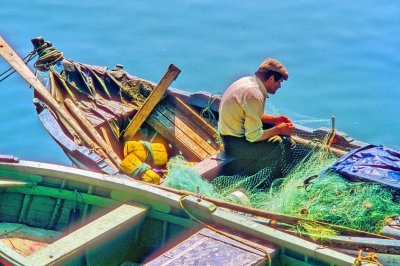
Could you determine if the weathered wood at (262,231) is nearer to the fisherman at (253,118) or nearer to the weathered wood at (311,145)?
the fisherman at (253,118)

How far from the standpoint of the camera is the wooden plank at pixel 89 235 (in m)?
5.85

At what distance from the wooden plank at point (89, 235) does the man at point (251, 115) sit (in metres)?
1.73

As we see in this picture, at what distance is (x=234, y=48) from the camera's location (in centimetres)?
1482

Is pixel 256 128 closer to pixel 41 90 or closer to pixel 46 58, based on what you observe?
pixel 41 90

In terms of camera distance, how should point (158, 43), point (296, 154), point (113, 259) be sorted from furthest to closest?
1. point (158, 43)
2. point (296, 154)
3. point (113, 259)

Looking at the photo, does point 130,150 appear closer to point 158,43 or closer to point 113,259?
point 113,259

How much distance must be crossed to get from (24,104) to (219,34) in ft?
15.9

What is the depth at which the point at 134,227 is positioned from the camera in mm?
6758

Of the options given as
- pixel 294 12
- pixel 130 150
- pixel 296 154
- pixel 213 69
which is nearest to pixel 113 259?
pixel 130 150

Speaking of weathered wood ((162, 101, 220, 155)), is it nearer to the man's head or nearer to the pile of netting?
the pile of netting

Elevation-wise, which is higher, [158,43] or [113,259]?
[158,43]

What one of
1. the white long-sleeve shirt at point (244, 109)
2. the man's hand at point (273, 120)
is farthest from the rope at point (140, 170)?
the man's hand at point (273, 120)

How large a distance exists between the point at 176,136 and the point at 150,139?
18.3 inches

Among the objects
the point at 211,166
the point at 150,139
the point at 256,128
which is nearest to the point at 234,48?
the point at 150,139
